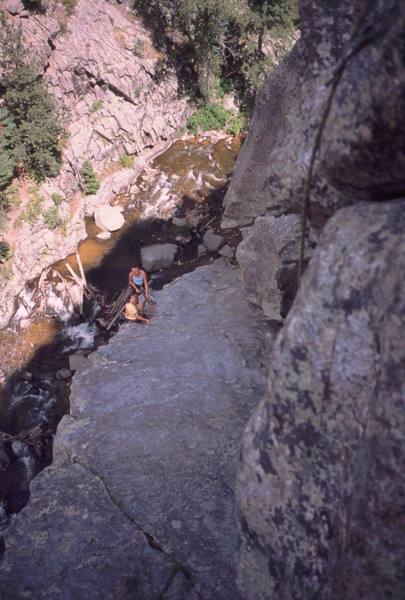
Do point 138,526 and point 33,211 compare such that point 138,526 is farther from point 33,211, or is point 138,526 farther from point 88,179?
point 88,179

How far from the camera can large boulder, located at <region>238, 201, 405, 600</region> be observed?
336cm

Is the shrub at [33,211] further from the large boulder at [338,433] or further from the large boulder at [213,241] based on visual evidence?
the large boulder at [338,433]

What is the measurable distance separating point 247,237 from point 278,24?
454 inches

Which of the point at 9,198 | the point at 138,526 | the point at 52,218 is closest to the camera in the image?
the point at 138,526

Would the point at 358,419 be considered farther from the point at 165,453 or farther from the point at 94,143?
the point at 94,143

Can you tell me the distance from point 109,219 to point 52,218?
209cm

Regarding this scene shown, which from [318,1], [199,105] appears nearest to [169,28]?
[199,105]

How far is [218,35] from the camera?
1872cm

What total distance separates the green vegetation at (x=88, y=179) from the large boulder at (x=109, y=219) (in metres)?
0.86

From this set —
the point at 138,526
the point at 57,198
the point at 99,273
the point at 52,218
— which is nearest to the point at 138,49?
the point at 57,198

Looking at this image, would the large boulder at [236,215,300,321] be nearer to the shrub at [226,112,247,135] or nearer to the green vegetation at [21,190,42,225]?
the green vegetation at [21,190,42,225]

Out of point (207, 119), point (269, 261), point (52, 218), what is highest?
point (207, 119)

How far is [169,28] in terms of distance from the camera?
19875 mm

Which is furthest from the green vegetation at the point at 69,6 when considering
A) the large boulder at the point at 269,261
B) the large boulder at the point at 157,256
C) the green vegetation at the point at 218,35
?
the large boulder at the point at 269,261
